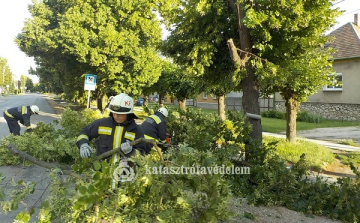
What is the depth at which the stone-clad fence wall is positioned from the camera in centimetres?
2078

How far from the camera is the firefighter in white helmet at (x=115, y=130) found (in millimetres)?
3189

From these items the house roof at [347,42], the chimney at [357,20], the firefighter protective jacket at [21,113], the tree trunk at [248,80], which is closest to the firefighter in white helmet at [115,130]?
the tree trunk at [248,80]

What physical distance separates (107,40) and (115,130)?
1368 cm

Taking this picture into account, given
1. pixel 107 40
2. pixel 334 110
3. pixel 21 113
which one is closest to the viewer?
pixel 21 113

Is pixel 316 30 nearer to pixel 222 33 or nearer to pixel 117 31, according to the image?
pixel 222 33

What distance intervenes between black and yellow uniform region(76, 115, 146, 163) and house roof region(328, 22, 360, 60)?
2080 cm

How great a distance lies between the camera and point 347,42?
2202 centimetres

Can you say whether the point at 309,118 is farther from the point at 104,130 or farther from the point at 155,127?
the point at 104,130

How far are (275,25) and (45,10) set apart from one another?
19042mm

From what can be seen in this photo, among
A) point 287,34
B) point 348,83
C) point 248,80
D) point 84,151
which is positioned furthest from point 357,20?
point 84,151

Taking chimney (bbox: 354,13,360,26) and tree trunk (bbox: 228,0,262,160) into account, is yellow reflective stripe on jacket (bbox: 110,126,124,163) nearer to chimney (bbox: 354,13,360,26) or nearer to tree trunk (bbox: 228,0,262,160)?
tree trunk (bbox: 228,0,262,160)

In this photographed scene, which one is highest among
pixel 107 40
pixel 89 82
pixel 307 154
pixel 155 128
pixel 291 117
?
pixel 107 40

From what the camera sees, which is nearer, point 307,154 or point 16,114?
point 307,154

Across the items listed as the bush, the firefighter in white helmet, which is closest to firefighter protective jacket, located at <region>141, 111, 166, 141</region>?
the firefighter in white helmet
